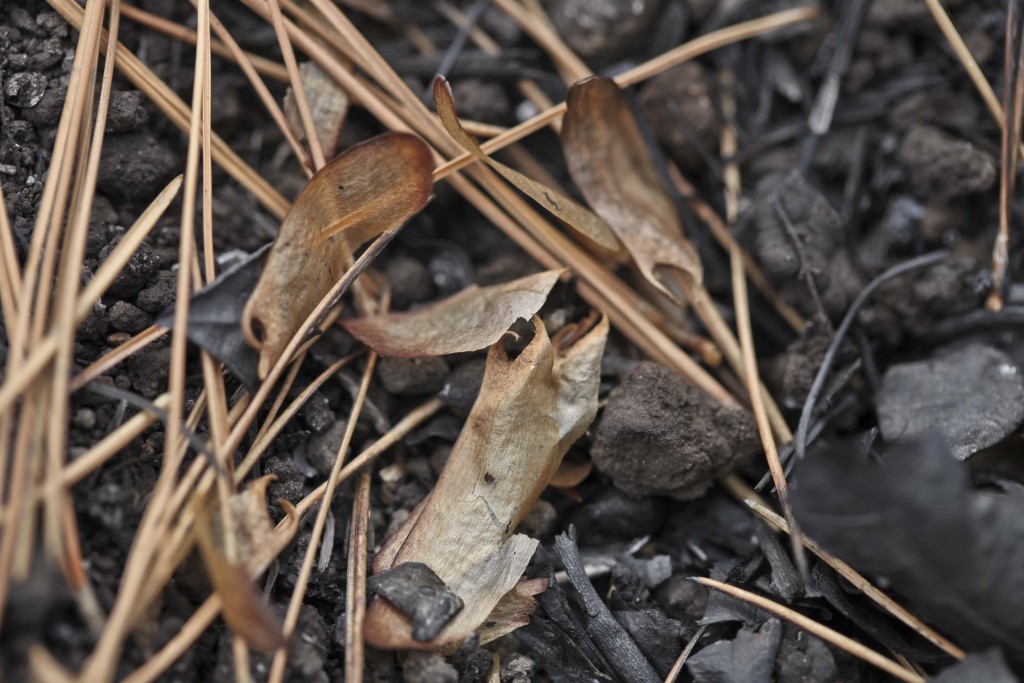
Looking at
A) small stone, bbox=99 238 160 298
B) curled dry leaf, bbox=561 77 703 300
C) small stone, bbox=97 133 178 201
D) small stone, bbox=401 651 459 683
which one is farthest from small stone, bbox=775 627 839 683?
small stone, bbox=97 133 178 201

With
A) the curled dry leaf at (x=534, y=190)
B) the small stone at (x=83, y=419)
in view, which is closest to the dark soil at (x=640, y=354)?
the small stone at (x=83, y=419)

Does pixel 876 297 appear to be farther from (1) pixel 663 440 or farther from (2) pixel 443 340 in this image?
(2) pixel 443 340

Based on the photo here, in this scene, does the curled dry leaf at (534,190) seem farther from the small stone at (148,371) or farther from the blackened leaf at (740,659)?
the blackened leaf at (740,659)

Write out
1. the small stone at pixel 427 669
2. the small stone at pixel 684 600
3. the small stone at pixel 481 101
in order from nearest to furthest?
the small stone at pixel 427 669, the small stone at pixel 684 600, the small stone at pixel 481 101

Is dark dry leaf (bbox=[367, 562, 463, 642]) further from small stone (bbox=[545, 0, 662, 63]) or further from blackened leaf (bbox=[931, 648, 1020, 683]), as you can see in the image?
small stone (bbox=[545, 0, 662, 63])

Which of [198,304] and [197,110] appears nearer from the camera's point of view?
[198,304]

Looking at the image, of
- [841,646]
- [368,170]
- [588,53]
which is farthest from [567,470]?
[588,53]

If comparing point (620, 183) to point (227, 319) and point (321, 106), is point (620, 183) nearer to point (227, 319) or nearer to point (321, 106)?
point (321, 106)
